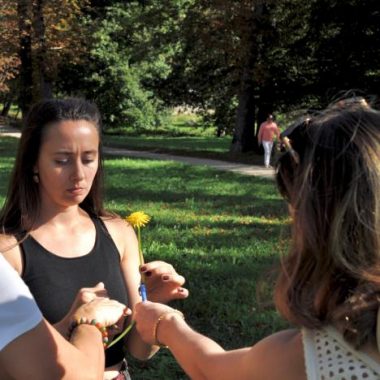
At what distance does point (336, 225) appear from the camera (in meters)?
1.34

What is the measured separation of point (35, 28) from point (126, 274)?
25276 mm

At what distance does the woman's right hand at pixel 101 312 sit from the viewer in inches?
69.7

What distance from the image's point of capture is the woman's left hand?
2246 mm

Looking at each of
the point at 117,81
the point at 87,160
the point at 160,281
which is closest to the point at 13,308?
the point at 160,281

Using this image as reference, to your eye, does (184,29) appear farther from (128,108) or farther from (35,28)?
(128,108)

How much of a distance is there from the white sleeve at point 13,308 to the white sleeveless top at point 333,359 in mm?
592

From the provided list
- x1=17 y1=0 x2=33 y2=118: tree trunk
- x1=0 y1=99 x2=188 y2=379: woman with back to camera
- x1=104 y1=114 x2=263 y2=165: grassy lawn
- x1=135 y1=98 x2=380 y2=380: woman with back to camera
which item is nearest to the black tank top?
x1=0 y1=99 x2=188 y2=379: woman with back to camera

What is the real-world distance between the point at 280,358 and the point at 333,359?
0.12 m

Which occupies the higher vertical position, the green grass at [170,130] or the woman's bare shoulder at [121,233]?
the woman's bare shoulder at [121,233]

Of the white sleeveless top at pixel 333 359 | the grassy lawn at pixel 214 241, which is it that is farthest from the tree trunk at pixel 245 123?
the white sleeveless top at pixel 333 359

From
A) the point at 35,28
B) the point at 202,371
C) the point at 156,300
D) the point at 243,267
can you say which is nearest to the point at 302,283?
the point at 202,371

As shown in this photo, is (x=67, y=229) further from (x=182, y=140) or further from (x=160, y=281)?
(x=182, y=140)

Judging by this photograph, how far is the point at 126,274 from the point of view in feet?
7.91

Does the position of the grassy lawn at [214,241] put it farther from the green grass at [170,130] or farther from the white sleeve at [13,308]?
the green grass at [170,130]
